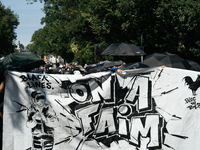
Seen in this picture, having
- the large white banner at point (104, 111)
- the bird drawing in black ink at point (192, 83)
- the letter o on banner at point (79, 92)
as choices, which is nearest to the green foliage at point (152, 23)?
the bird drawing in black ink at point (192, 83)

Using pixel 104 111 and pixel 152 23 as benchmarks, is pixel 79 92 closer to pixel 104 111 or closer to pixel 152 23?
pixel 104 111

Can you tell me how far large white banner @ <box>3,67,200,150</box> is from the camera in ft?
16.5

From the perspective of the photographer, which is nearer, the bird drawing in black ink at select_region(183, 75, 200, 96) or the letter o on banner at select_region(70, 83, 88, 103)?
the letter o on banner at select_region(70, 83, 88, 103)

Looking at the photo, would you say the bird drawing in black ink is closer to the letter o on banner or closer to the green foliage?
→ the letter o on banner

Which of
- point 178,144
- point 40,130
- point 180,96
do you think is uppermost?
point 180,96

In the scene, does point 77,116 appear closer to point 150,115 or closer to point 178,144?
point 150,115

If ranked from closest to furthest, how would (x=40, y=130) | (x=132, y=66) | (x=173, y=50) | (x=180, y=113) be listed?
(x=40, y=130)
(x=180, y=113)
(x=132, y=66)
(x=173, y=50)

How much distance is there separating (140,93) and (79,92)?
119 cm

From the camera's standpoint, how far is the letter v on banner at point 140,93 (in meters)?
5.33

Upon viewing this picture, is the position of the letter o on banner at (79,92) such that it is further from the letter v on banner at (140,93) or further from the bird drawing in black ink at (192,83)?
the bird drawing in black ink at (192,83)

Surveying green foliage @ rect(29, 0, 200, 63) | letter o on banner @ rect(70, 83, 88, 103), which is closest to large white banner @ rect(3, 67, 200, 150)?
letter o on banner @ rect(70, 83, 88, 103)

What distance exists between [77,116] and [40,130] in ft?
2.37

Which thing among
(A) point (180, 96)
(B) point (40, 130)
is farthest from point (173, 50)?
(B) point (40, 130)

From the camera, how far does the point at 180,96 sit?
17.8 ft
